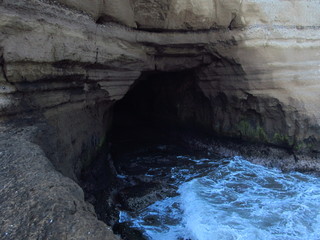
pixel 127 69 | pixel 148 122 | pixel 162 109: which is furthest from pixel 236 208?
pixel 148 122

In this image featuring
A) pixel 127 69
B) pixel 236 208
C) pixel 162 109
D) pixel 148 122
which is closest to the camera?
pixel 236 208

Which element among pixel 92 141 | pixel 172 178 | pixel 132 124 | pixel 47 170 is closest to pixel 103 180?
pixel 92 141

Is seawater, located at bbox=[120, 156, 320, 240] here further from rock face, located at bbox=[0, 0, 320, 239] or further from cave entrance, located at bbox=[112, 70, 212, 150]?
cave entrance, located at bbox=[112, 70, 212, 150]

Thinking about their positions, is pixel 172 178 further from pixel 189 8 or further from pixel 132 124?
pixel 132 124

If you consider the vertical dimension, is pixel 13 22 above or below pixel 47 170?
above

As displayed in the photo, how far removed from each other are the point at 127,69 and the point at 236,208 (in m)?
3.40

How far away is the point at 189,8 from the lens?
20.4ft

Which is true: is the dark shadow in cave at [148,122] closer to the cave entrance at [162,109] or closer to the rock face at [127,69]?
the cave entrance at [162,109]

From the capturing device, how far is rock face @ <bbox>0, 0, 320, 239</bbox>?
3.51 meters

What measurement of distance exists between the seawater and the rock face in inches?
40.2

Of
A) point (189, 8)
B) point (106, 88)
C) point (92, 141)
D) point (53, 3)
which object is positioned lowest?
point (92, 141)

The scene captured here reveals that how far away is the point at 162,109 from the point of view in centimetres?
965

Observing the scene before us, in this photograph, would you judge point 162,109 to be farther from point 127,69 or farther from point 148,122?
point 127,69

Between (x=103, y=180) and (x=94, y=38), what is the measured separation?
261 centimetres
